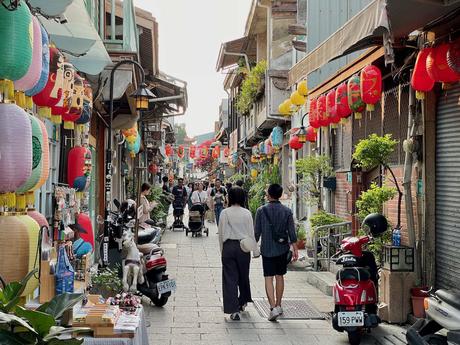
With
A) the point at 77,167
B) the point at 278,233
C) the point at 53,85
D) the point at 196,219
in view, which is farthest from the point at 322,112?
the point at 196,219

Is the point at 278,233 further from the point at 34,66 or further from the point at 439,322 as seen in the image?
the point at 34,66

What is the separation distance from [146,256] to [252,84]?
1989 cm

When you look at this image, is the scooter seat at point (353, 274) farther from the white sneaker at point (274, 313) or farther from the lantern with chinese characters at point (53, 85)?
the lantern with chinese characters at point (53, 85)

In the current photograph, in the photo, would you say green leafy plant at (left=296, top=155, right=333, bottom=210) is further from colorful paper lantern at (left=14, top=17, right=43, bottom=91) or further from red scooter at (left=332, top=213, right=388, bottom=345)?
colorful paper lantern at (left=14, top=17, right=43, bottom=91)

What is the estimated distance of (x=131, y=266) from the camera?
976 centimetres

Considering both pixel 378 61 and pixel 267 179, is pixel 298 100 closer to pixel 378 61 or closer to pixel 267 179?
pixel 378 61

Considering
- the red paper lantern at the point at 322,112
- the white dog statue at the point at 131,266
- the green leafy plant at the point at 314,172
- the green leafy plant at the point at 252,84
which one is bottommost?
the white dog statue at the point at 131,266

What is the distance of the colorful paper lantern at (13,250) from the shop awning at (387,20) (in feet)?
15.0

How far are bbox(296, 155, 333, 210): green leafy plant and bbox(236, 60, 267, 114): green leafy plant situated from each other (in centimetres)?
1058

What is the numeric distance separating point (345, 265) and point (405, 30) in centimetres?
325

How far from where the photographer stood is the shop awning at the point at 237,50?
3381 centimetres

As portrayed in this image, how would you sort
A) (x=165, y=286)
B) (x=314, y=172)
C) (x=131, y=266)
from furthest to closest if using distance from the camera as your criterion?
(x=314, y=172) < (x=165, y=286) < (x=131, y=266)

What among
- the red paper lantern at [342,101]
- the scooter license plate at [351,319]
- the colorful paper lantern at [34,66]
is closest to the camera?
the colorful paper lantern at [34,66]

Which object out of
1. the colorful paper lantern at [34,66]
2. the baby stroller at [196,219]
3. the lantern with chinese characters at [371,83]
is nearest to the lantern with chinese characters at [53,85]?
the colorful paper lantern at [34,66]
